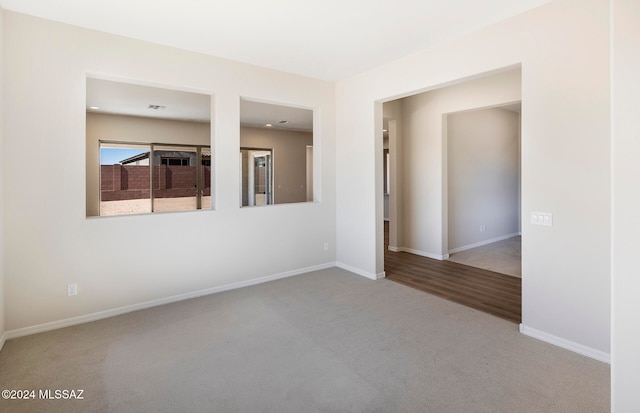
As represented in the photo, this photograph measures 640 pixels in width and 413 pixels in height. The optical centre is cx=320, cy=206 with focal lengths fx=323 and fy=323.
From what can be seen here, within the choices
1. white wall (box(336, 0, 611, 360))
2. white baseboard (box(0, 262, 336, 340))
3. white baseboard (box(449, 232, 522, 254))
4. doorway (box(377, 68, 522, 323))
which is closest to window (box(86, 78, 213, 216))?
white baseboard (box(0, 262, 336, 340))

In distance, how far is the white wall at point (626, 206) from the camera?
1.26m

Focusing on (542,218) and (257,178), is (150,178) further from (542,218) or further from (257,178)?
(542,218)

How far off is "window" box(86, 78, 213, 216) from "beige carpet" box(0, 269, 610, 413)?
3442 mm

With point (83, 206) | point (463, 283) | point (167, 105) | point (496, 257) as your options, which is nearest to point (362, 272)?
point (463, 283)

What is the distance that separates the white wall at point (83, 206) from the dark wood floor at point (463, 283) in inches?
76.5

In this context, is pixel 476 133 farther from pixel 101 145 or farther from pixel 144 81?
pixel 101 145

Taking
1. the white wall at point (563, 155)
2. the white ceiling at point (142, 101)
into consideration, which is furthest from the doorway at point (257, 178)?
the white wall at point (563, 155)

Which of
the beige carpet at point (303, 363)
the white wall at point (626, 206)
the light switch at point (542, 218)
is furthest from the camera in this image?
the light switch at point (542, 218)

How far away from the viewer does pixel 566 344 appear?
2.56 meters

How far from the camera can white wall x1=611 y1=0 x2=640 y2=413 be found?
126 centimetres

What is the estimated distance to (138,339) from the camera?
8.96 feet

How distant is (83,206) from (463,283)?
4328 millimetres

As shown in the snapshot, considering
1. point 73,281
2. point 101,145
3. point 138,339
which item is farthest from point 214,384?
point 101,145

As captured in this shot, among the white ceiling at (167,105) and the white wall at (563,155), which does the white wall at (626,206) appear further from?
the white ceiling at (167,105)
